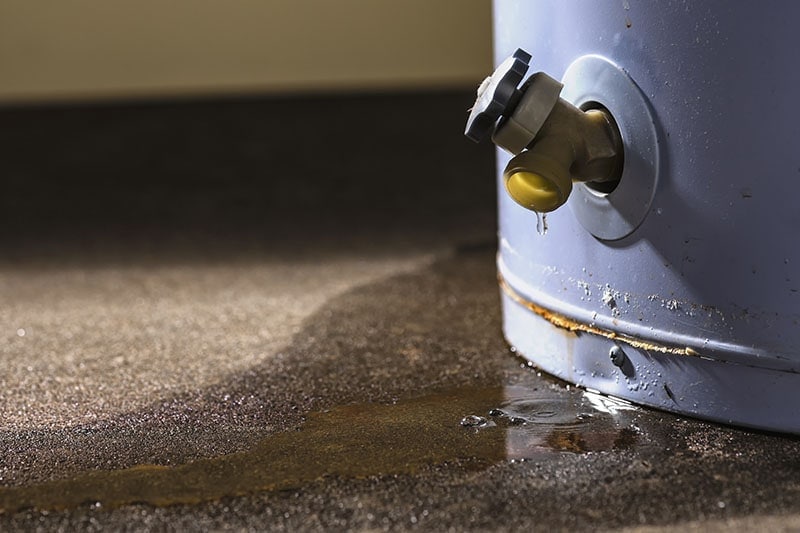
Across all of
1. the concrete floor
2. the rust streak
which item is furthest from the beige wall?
the rust streak

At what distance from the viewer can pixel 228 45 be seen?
4895mm

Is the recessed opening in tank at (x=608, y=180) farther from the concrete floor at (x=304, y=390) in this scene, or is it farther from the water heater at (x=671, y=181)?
the concrete floor at (x=304, y=390)

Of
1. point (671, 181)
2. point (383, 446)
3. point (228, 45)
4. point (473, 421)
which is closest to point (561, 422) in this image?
point (473, 421)

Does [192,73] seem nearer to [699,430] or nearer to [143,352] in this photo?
[143,352]

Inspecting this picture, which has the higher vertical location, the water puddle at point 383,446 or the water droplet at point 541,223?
the water droplet at point 541,223

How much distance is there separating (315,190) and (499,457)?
1860mm

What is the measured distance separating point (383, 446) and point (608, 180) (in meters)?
0.45

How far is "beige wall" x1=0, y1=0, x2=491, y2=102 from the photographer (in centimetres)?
482

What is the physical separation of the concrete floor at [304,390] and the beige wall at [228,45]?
6.22ft

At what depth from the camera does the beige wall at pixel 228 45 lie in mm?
4820

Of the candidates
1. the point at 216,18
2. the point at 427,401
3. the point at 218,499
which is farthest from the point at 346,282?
the point at 216,18

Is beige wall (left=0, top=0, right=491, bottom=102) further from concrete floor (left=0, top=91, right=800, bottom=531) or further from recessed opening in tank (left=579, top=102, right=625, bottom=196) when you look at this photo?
recessed opening in tank (left=579, top=102, right=625, bottom=196)

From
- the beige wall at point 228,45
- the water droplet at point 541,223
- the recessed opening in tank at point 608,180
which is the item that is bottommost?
the beige wall at point 228,45

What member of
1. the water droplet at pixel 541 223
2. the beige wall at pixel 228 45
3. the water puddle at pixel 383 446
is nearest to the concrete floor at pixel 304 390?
the water puddle at pixel 383 446
